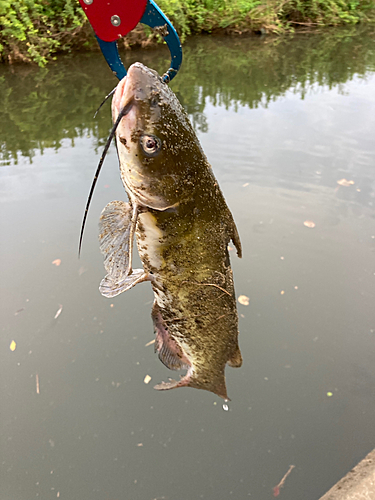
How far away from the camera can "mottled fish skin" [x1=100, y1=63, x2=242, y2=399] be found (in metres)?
1.05

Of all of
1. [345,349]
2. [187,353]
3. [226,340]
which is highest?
[226,340]

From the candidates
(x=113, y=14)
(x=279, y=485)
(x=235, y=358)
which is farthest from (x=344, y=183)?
(x=113, y=14)

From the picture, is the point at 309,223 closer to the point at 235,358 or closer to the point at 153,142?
the point at 235,358

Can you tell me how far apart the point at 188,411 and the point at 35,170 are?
3.45m

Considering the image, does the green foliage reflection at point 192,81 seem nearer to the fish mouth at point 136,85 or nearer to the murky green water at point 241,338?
the murky green water at point 241,338

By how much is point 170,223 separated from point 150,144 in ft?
0.94

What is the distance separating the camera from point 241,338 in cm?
261

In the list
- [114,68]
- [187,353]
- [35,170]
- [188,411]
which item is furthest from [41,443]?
[35,170]

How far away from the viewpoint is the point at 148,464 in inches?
79.8

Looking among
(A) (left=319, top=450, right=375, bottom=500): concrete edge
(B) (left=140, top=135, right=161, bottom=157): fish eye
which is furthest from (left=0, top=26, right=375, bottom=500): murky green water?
(B) (left=140, top=135, right=161, bottom=157): fish eye

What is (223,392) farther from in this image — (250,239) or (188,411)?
(250,239)

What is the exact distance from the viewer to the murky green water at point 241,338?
201 centimetres

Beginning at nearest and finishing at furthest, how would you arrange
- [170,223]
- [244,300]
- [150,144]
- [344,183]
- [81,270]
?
[150,144] < [170,223] < [244,300] < [81,270] < [344,183]

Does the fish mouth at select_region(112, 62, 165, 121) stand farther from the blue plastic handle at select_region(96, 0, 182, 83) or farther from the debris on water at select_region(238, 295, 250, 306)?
the debris on water at select_region(238, 295, 250, 306)
